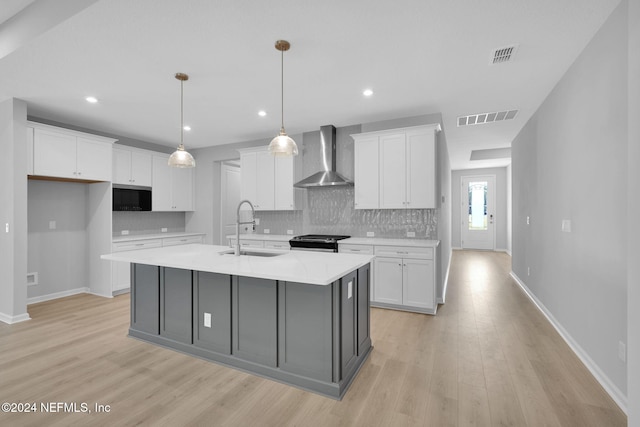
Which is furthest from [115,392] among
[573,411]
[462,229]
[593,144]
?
[462,229]

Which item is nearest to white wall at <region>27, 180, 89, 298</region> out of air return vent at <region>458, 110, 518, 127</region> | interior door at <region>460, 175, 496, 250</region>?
air return vent at <region>458, 110, 518, 127</region>

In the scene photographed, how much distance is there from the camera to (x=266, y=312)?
2406 mm

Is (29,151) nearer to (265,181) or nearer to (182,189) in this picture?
(182,189)

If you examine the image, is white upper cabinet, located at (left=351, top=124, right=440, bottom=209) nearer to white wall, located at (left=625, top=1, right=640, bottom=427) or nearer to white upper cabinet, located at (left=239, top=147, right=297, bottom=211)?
white upper cabinet, located at (left=239, top=147, right=297, bottom=211)

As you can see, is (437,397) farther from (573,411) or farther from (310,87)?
(310,87)

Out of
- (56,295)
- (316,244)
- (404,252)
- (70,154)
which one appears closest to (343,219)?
(316,244)

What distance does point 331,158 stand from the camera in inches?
186

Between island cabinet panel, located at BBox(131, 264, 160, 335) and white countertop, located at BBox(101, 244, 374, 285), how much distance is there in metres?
0.30

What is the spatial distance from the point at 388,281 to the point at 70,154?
4.73m

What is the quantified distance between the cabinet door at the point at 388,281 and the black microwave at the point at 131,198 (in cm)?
417

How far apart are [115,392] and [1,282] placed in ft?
9.57

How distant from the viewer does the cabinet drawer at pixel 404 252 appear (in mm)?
3781

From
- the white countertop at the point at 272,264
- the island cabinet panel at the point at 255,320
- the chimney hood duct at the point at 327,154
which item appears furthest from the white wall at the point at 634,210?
the chimney hood duct at the point at 327,154

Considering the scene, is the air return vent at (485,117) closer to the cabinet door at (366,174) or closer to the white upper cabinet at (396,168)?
the white upper cabinet at (396,168)
